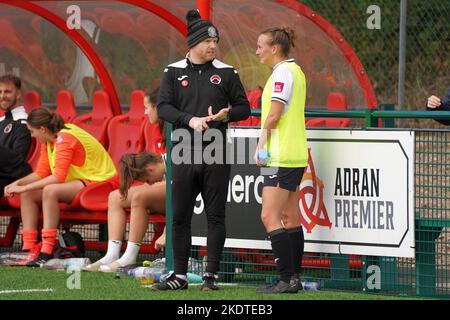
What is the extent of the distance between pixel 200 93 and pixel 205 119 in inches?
11.2

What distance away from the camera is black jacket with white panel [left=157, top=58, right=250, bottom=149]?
28.7 feet

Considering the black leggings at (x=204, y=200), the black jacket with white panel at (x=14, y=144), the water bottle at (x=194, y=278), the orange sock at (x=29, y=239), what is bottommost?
the water bottle at (x=194, y=278)

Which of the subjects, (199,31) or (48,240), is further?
(48,240)

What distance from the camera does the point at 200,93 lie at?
8766 millimetres

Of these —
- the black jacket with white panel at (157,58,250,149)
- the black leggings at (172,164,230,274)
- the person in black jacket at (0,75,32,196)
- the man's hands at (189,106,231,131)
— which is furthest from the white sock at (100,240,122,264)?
the man's hands at (189,106,231,131)

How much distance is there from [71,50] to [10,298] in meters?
5.17

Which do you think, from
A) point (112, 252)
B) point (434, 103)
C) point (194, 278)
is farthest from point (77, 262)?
point (434, 103)

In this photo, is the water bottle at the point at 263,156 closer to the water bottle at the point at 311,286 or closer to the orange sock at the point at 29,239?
the water bottle at the point at 311,286

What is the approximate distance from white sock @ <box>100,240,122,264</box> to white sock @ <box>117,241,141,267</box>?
14 cm

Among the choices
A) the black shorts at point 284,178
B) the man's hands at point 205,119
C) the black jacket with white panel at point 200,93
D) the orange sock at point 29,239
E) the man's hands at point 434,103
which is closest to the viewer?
the man's hands at point 205,119

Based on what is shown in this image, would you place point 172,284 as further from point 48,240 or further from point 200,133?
point 48,240

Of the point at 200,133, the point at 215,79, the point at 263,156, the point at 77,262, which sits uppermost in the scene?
the point at 215,79

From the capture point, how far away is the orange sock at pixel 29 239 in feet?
35.9

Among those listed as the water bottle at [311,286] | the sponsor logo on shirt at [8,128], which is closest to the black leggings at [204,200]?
the water bottle at [311,286]
